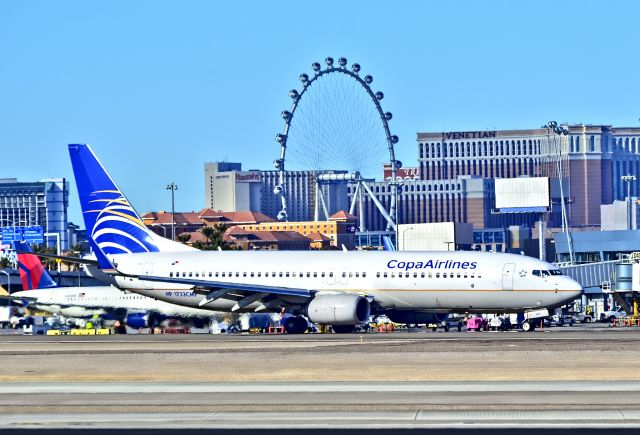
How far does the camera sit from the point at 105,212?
8531cm

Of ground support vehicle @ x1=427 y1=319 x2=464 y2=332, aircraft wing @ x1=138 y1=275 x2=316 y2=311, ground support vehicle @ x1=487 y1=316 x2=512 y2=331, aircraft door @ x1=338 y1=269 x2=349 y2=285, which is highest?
aircraft door @ x1=338 y1=269 x2=349 y2=285

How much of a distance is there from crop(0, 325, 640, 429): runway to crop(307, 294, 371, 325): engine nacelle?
6.85 meters

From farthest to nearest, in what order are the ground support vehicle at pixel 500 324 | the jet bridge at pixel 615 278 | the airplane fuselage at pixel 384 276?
the jet bridge at pixel 615 278 → the ground support vehicle at pixel 500 324 → the airplane fuselage at pixel 384 276

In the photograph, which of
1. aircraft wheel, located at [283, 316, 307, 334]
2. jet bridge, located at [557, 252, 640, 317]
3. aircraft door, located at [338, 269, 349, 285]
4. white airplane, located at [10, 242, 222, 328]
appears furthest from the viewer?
jet bridge, located at [557, 252, 640, 317]

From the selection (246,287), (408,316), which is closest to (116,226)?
(246,287)

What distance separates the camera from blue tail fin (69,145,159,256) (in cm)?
8481

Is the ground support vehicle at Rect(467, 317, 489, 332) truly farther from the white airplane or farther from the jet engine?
the jet engine

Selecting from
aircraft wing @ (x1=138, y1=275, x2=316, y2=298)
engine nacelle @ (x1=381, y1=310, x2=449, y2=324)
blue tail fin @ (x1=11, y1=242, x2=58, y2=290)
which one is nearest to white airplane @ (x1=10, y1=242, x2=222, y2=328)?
blue tail fin @ (x1=11, y1=242, x2=58, y2=290)

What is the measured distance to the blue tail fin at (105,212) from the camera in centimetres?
8481

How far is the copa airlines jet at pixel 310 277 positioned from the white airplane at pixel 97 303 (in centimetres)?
391

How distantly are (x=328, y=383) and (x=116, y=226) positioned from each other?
42.9 metres

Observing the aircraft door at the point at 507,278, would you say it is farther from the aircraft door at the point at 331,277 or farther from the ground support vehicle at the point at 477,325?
the ground support vehicle at the point at 477,325

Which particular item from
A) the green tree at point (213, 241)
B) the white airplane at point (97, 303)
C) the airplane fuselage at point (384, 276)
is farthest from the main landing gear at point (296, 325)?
the green tree at point (213, 241)

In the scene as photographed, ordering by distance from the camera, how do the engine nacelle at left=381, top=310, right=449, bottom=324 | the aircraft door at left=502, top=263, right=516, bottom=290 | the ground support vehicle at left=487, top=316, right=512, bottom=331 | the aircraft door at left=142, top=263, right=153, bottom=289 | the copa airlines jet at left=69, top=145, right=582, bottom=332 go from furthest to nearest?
the ground support vehicle at left=487, top=316, right=512, bottom=331 < the aircraft door at left=142, top=263, right=153, bottom=289 < the engine nacelle at left=381, top=310, right=449, bottom=324 < the copa airlines jet at left=69, top=145, right=582, bottom=332 < the aircraft door at left=502, top=263, right=516, bottom=290
